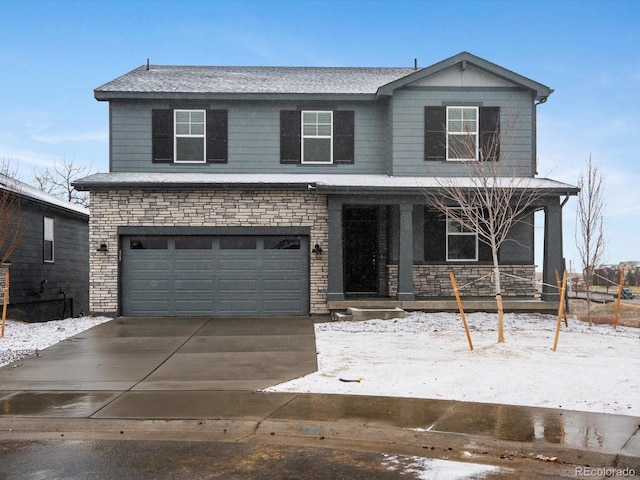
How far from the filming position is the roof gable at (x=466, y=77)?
17.2 m

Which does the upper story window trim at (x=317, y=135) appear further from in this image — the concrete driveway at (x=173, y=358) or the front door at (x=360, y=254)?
the concrete driveway at (x=173, y=358)

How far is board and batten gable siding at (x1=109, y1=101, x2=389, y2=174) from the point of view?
57.6ft

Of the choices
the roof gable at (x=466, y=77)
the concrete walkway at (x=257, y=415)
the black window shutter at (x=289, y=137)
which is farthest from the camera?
the black window shutter at (x=289, y=137)

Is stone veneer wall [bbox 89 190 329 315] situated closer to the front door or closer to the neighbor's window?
the front door

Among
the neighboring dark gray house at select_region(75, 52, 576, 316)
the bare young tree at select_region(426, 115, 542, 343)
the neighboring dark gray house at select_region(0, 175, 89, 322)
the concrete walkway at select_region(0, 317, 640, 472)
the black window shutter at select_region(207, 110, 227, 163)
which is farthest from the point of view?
the neighboring dark gray house at select_region(0, 175, 89, 322)

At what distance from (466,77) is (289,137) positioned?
16.9 feet

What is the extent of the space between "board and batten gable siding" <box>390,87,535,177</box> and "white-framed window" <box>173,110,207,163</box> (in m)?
5.26

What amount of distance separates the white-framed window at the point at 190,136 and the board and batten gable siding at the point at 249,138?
194 mm

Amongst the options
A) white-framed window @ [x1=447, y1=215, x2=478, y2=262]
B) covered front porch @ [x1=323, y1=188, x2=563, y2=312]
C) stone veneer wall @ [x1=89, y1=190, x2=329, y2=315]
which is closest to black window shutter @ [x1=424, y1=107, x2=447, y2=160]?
covered front porch @ [x1=323, y1=188, x2=563, y2=312]

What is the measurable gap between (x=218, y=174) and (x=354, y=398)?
1104 centimetres

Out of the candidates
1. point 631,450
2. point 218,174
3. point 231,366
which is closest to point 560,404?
point 631,450

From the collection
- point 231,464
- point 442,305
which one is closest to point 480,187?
point 442,305

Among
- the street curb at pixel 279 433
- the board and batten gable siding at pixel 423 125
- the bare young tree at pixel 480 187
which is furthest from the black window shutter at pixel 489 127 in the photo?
the street curb at pixel 279 433

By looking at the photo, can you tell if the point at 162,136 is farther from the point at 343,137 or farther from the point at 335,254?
the point at 335,254
